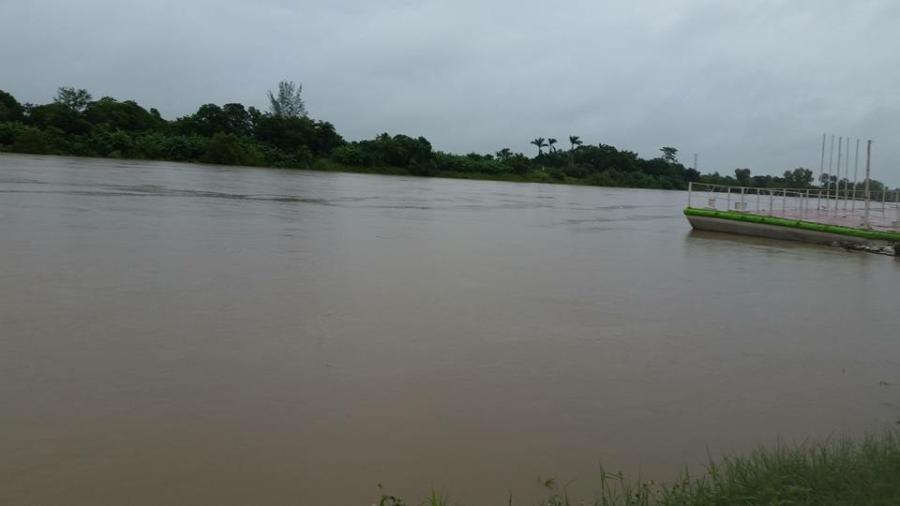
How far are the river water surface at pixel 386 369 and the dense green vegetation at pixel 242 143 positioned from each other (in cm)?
4219

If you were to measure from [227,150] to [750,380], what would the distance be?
190 ft

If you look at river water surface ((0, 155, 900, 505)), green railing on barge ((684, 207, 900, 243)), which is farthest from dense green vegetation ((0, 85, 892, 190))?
river water surface ((0, 155, 900, 505))

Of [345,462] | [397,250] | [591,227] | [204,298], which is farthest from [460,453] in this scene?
[591,227]

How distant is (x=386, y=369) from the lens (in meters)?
6.09

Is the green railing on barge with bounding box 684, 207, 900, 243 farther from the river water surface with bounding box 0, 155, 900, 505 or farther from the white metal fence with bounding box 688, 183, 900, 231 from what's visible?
the river water surface with bounding box 0, 155, 900, 505

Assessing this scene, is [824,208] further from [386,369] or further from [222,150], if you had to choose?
[222,150]

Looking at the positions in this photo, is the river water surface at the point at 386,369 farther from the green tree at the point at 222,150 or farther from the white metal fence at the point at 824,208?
the green tree at the point at 222,150

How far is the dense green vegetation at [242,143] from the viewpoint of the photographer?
5472 cm

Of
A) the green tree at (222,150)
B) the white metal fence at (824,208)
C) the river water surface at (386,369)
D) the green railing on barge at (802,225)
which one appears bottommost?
the river water surface at (386,369)

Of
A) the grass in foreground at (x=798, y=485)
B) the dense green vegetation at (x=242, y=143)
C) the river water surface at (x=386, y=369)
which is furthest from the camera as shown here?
the dense green vegetation at (x=242, y=143)

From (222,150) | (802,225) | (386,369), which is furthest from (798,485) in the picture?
(222,150)

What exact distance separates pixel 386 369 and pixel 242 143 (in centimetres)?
6116

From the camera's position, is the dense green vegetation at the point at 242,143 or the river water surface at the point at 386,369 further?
the dense green vegetation at the point at 242,143

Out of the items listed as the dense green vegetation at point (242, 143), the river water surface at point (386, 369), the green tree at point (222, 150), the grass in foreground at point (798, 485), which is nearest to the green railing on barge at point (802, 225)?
the river water surface at point (386, 369)
